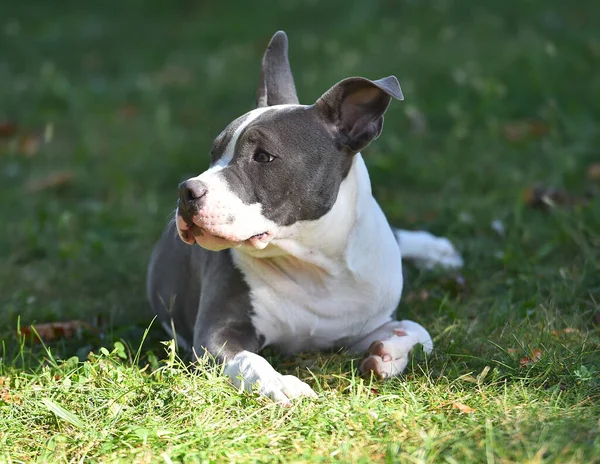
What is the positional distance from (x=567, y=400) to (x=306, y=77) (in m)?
4.64

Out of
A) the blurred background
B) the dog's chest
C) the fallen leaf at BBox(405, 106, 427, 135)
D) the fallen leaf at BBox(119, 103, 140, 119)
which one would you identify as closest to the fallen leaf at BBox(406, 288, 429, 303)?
the blurred background

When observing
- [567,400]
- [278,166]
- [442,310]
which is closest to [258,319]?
[278,166]

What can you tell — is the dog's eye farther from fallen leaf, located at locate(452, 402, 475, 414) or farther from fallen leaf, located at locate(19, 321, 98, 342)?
fallen leaf, located at locate(19, 321, 98, 342)

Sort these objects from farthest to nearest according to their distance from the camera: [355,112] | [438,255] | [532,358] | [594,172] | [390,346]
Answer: [594,172], [438,255], [355,112], [390,346], [532,358]

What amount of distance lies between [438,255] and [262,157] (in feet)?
5.60

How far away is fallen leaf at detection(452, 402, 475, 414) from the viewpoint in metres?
3.15

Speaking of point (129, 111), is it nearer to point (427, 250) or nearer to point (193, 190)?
point (427, 250)

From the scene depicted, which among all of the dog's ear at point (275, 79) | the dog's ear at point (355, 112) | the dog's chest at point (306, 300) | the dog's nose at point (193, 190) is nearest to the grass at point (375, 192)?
the dog's chest at point (306, 300)

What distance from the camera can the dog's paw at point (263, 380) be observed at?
3.27 m

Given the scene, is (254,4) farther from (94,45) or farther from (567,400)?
(567,400)

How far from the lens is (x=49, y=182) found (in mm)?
6801

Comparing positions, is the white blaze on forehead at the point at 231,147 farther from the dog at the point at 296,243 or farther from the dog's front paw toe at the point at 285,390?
the dog's front paw toe at the point at 285,390

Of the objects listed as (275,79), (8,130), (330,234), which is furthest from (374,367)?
(8,130)

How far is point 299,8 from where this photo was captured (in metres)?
9.80
